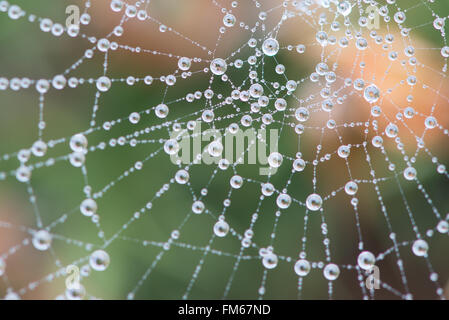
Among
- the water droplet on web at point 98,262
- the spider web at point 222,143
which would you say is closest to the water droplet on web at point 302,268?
the spider web at point 222,143

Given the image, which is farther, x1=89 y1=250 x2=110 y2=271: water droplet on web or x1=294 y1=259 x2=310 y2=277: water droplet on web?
x1=294 y1=259 x2=310 y2=277: water droplet on web

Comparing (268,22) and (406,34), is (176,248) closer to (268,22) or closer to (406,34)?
(268,22)

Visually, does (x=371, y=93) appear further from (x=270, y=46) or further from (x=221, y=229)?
(x=221, y=229)

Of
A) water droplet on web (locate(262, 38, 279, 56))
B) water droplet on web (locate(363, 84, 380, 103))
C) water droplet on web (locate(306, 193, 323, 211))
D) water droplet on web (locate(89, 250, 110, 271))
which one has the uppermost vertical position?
water droplet on web (locate(262, 38, 279, 56))

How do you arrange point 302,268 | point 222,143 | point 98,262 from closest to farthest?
point 98,262, point 302,268, point 222,143

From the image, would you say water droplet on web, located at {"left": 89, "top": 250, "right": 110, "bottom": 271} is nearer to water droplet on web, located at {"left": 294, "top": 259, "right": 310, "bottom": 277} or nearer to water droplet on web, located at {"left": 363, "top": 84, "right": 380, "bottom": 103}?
water droplet on web, located at {"left": 294, "top": 259, "right": 310, "bottom": 277}

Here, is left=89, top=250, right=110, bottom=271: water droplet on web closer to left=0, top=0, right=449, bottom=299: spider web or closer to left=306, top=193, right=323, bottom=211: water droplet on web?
left=0, top=0, right=449, bottom=299: spider web

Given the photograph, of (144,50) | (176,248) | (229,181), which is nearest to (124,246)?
(176,248)

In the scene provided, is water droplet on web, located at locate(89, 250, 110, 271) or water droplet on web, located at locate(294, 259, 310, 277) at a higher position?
water droplet on web, located at locate(294, 259, 310, 277)

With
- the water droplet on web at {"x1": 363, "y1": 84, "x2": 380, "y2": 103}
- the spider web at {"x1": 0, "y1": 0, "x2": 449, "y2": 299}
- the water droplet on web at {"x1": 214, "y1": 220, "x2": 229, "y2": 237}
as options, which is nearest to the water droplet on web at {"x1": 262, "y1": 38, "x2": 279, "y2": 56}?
the spider web at {"x1": 0, "y1": 0, "x2": 449, "y2": 299}

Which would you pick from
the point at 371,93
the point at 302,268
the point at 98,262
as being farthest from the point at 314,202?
the point at 98,262

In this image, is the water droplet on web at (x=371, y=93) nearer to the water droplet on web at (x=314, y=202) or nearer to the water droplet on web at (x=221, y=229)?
the water droplet on web at (x=314, y=202)
